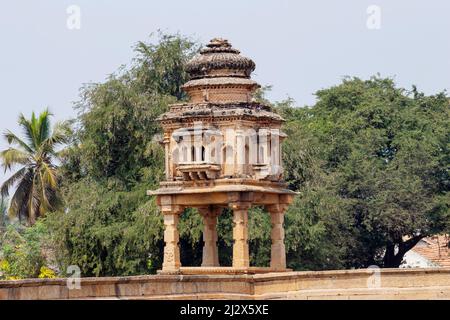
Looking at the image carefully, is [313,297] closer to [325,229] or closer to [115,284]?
[115,284]

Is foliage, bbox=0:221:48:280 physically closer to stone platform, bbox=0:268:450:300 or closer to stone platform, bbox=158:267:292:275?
stone platform, bbox=158:267:292:275

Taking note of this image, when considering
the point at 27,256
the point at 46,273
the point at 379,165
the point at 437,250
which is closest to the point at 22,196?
the point at 27,256

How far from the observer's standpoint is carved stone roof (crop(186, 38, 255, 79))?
38.0m

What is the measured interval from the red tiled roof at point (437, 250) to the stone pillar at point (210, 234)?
20.9 metres

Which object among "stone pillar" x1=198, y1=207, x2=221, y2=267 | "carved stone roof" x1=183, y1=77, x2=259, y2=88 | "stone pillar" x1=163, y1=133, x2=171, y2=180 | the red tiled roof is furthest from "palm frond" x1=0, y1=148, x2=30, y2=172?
"carved stone roof" x1=183, y1=77, x2=259, y2=88

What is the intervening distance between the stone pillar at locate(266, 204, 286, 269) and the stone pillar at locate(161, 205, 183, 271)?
7.00ft

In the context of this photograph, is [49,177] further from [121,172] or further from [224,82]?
[224,82]

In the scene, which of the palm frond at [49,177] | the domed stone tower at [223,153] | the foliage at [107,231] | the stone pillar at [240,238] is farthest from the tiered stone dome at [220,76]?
the palm frond at [49,177]

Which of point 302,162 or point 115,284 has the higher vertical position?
point 302,162

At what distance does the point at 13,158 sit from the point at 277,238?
63.0ft

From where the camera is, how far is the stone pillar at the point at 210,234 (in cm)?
3925

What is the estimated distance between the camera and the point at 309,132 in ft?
181
